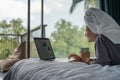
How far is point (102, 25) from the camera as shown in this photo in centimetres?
194

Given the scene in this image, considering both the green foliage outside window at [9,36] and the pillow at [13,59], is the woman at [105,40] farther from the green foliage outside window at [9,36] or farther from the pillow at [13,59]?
the green foliage outside window at [9,36]

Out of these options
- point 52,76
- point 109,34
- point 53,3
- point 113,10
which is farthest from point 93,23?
point 53,3

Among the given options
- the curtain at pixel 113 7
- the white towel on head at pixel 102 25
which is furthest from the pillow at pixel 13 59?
the white towel on head at pixel 102 25

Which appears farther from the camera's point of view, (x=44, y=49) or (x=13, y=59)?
(x=13, y=59)

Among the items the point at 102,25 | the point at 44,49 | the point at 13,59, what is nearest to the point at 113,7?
the point at 44,49

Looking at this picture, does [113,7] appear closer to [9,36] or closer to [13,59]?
[13,59]

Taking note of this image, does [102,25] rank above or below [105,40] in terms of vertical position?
above

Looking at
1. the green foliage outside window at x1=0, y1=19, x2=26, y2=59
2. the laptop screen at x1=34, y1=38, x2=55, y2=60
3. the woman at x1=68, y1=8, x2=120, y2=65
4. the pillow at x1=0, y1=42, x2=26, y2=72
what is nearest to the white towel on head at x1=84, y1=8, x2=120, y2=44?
the woman at x1=68, y1=8, x2=120, y2=65

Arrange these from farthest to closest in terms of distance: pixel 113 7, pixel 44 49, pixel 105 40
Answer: pixel 113 7
pixel 44 49
pixel 105 40

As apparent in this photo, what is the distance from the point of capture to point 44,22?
16.1 feet

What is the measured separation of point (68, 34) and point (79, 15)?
60 centimetres

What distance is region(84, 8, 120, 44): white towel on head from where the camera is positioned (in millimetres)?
1876

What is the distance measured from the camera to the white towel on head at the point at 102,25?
188cm

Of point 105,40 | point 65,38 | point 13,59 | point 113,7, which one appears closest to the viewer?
point 105,40
